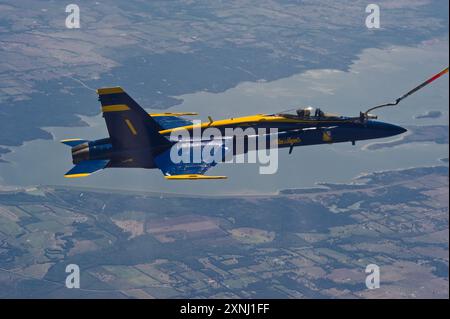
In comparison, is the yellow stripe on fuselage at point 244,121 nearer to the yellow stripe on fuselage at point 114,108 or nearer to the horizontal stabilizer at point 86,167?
the yellow stripe on fuselage at point 114,108

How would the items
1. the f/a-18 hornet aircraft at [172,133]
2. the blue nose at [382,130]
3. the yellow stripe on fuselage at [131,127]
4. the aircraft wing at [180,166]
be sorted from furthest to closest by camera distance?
the blue nose at [382,130] < the yellow stripe on fuselage at [131,127] < the f/a-18 hornet aircraft at [172,133] < the aircraft wing at [180,166]

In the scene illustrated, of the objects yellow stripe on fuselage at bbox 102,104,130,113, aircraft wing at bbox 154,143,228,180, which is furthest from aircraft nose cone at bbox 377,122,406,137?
yellow stripe on fuselage at bbox 102,104,130,113

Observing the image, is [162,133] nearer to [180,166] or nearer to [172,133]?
[172,133]

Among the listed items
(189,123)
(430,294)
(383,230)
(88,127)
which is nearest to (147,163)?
(189,123)

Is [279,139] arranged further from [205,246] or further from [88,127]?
[88,127]

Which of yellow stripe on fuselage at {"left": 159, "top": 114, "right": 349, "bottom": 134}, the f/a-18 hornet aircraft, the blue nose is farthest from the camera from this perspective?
the blue nose

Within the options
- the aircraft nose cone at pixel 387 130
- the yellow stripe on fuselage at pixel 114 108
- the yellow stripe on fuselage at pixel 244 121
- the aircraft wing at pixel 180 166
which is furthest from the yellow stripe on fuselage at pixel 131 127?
the aircraft nose cone at pixel 387 130

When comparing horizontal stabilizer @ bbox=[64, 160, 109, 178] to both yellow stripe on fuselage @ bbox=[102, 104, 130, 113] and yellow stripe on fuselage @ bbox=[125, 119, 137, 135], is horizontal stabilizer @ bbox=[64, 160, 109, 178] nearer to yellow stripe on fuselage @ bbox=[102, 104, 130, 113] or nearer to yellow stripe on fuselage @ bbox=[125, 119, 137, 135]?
yellow stripe on fuselage @ bbox=[125, 119, 137, 135]
